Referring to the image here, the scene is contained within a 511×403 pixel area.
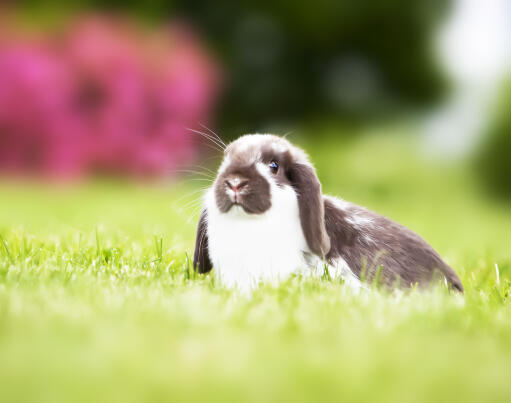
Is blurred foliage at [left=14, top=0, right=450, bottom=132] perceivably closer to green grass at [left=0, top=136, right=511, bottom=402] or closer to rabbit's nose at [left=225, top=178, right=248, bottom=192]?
green grass at [left=0, top=136, right=511, bottom=402]

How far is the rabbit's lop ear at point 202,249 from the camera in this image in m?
3.58

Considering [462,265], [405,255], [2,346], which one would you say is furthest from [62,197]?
[2,346]

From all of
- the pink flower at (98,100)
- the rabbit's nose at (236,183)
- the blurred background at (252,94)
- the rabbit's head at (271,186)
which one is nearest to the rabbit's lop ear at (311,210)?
the rabbit's head at (271,186)

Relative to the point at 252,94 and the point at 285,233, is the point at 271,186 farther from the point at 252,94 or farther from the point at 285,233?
the point at 252,94

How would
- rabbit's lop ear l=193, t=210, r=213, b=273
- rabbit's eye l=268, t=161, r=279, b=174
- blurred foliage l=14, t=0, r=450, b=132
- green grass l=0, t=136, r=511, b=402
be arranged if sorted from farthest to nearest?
blurred foliage l=14, t=0, r=450, b=132, rabbit's lop ear l=193, t=210, r=213, b=273, rabbit's eye l=268, t=161, r=279, b=174, green grass l=0, t=136, r=511, b=402

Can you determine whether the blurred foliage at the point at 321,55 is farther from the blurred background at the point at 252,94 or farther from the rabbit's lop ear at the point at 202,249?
the rabbit's lop ear at the point at 202,249

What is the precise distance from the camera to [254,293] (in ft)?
9.92

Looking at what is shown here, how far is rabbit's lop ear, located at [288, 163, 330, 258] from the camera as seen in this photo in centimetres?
319

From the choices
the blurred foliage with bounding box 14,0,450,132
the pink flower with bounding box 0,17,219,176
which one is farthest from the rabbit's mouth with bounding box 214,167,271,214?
the blurred foliage with bounding box 14,0,450,132

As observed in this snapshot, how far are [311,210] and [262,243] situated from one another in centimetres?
30

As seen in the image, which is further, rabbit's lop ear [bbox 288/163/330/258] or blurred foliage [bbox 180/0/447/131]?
blurred foliage [bbox 180/0/447/131]

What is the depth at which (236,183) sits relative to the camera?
10.4ft

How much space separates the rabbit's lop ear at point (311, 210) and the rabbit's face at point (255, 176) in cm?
6

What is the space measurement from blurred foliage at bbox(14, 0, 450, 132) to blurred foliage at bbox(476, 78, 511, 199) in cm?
466
